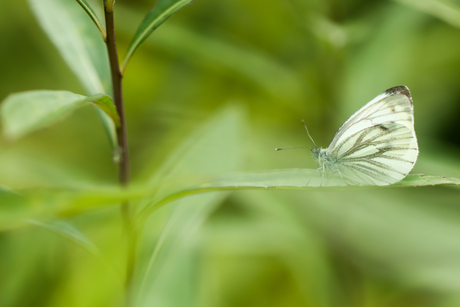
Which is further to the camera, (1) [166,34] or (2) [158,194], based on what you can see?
(1) [166,34]

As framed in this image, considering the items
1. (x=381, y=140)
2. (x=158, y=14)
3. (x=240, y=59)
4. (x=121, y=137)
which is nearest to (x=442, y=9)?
(x=381, y=140)

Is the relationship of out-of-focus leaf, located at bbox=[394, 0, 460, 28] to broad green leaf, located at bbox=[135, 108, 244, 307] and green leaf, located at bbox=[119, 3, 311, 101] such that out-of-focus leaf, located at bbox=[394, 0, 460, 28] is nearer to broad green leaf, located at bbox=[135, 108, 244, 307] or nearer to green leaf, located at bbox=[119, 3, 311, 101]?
green leaf, located at bbox=[119, 3, 311, 101]

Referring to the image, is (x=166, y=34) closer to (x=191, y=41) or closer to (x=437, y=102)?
(x=191, y=41)

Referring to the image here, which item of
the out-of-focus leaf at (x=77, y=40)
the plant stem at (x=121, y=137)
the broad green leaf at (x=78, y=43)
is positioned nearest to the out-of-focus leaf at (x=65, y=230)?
the plant stem at (x=121, y=137)

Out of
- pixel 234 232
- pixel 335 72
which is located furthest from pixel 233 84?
pixel 234 232

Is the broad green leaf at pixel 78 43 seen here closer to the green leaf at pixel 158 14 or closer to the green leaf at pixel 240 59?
the green leaf at pixel 158 14

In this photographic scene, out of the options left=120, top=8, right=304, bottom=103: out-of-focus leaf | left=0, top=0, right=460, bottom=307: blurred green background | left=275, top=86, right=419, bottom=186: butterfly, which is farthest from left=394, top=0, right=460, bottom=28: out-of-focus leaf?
left=120, top=8, right=304, bottom=103: out-of-focus leaf
